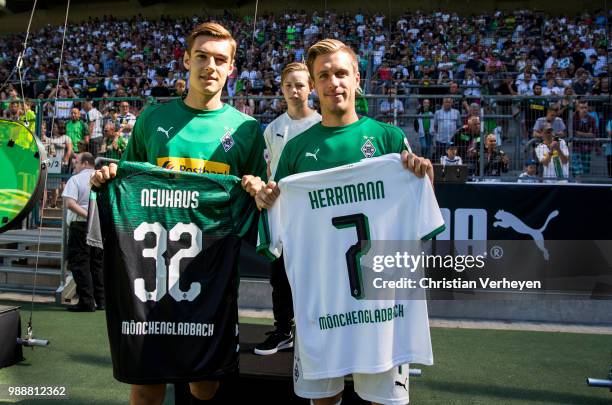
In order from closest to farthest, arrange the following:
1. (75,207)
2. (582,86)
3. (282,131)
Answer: (282,131), (75,207), (582,86)

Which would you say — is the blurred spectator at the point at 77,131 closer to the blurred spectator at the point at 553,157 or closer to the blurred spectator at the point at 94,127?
the blurred spectator at the point at 94,127

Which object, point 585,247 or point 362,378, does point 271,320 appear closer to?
point 585,247

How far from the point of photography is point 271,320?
7.03m

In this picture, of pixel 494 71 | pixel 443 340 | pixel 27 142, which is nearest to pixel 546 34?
pixel 494 71

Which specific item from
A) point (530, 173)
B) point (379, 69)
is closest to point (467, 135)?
point (530, 173)

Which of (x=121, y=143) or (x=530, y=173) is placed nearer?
(x=530, y=173)

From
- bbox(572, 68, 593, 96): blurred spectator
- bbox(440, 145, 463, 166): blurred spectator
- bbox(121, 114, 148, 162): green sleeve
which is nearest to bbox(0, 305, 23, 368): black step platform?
bbox(121, 114, 148, 162): green sleeve

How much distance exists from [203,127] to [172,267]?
0.71 m

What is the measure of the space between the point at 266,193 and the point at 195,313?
67 cm

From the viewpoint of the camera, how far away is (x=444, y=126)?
9086 millimetres

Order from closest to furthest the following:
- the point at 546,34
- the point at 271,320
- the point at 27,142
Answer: the point at 27,142 < the point at 271,320 < the point at 546,34

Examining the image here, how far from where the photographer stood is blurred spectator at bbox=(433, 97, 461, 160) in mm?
8977

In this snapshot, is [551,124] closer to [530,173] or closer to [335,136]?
[530,173]

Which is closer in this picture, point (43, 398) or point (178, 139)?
point (178, 139)
